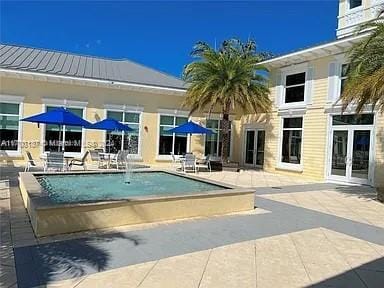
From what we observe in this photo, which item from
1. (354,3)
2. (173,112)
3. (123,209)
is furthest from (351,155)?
(123,209)

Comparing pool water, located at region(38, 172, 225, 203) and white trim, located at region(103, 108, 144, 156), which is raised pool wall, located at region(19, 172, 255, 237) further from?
white trim, located at region(103, 108, 144, 156)

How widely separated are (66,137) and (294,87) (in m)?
12.7

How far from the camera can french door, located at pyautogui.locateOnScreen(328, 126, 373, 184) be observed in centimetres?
1493

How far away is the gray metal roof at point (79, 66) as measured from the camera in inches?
745

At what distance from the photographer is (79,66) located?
21.6 meters

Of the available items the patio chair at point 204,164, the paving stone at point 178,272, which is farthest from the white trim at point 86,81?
the paving stone at point 178,272

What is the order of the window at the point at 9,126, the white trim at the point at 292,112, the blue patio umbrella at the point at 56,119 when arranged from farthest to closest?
the white trim at the point at 292,112 < the window at the point at 9,126 < the blue patio umbrella at the point at 56,119

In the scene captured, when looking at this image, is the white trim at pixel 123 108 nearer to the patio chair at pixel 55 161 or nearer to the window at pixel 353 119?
the patio chair at pixel 55 161

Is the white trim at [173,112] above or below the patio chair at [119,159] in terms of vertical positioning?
above

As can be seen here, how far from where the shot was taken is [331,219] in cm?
826

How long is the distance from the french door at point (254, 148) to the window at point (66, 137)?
10.5 m

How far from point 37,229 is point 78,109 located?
13989mm

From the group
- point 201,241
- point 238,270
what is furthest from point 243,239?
point 238,270

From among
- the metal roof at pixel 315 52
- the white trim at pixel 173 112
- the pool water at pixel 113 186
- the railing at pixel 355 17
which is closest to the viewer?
the pool water at pixel 113 186
